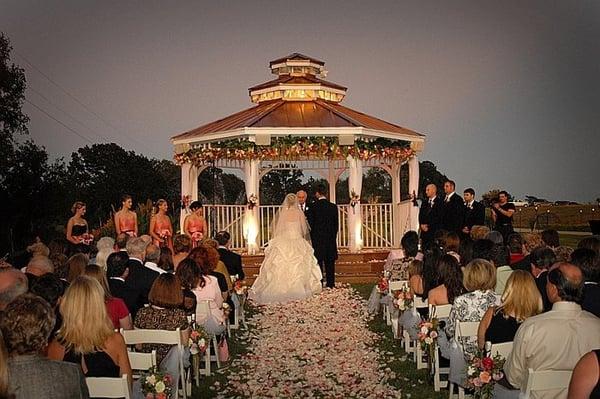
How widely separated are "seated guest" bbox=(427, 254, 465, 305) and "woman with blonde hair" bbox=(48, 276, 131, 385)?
3668 mm

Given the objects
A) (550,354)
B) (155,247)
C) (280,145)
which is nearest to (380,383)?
(155,247)

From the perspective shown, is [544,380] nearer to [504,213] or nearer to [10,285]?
[10,285]

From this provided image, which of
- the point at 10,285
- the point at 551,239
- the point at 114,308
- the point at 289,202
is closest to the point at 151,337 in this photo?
the point at 114,308

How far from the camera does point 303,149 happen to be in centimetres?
1875

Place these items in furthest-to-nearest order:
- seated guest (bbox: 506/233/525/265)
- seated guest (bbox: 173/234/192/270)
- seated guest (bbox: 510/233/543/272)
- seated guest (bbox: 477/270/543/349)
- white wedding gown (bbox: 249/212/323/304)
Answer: white wedding gown (bbox: 249/212/323/304)
seated guest (bbox: 173/234/192/270)
seated guest (bbox: 506/233/525/265)
seated guest (bbox: 510/233/543/272)
seated guest (bbox: 477/270/543/349)

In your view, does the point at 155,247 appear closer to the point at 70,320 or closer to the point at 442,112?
the point at 70,320

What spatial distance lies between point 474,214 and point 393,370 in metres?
5.77

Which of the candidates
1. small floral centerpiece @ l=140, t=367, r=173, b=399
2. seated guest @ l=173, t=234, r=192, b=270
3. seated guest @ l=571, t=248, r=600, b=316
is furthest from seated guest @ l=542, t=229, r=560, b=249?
small floral centerpiece @ l=140, t=367, r=173, b=399

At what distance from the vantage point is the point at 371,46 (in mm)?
28750

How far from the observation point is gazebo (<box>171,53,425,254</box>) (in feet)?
61.4

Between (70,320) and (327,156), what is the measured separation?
1509cm

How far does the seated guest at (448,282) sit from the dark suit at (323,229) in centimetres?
814

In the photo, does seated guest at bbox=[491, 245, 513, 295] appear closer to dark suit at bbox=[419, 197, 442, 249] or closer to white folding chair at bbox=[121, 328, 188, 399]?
white folding chair at bbox=[121, 328, 188, 399]

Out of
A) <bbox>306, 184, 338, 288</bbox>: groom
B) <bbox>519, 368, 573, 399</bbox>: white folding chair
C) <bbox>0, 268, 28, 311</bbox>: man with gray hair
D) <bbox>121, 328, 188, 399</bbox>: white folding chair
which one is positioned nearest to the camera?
<bbox>519, 368, 573, 399</bbox>: white folding chair
